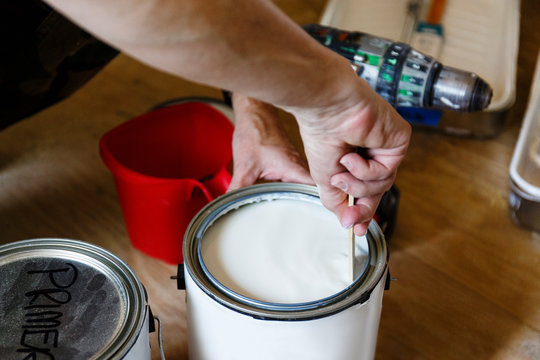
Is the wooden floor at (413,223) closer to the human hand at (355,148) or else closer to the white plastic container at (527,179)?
the white plastic container at (527,179)

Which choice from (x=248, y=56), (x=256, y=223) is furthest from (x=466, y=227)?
(x=248, y=56)

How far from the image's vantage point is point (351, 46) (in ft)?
3.44

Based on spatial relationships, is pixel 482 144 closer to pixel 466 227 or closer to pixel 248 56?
pixel 466 227

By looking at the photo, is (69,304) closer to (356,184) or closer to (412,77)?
(356,184)

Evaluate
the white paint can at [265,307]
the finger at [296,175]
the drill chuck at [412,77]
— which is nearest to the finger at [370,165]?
the white paint can at [265,307]

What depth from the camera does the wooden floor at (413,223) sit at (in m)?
0.96

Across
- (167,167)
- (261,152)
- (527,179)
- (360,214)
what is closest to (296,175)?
(261,152)

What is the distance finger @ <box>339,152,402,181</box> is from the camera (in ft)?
2.14

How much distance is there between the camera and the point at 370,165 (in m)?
0.67

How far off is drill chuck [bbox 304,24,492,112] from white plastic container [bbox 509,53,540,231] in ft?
0.52

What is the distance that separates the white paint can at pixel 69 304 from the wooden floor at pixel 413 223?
0.76 ft

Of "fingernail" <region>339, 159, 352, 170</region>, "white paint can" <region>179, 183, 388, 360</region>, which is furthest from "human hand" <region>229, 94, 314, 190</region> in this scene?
"fingernail" <region>339, 159, 352, 170</region>

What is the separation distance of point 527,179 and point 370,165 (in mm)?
533

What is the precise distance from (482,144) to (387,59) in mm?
433
